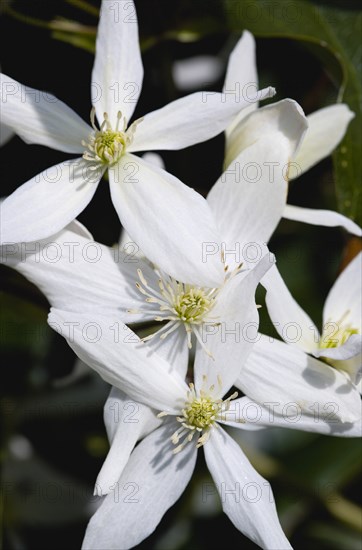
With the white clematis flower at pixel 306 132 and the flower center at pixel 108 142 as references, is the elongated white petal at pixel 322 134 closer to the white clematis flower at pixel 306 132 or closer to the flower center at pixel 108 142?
the white clematis flower at pixel 306 132

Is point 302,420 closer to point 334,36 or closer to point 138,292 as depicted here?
point 138,292

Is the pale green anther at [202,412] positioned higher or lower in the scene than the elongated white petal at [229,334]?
lower

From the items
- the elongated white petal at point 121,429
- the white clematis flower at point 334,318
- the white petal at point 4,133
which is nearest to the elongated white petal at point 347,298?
the white clematis flower at point 334,318


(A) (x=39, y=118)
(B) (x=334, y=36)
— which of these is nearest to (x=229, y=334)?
(A) (x=39, y=118)

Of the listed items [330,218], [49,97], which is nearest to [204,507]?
[330,218]

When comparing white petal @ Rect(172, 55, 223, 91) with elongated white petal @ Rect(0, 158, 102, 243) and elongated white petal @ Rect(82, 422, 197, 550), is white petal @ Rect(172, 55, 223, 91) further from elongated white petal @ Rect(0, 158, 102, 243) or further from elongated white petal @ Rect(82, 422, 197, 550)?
elongated white petal @ Rect(82, 422, 197, 550)

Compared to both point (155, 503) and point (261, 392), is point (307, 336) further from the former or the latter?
point (155, 503)
